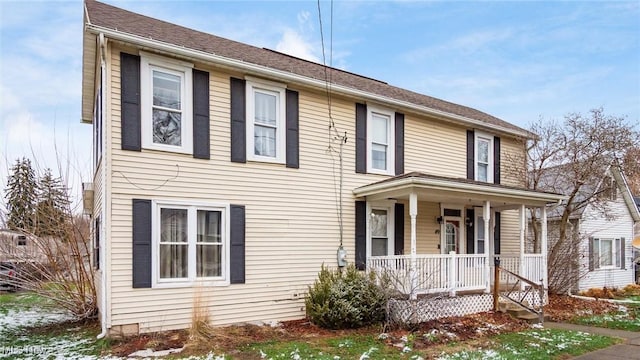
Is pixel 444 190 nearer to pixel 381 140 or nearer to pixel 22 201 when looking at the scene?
pixel 381 140

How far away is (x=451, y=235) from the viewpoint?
499 inches

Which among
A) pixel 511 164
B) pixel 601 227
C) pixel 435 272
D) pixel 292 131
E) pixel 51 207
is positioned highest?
pixel 292 131

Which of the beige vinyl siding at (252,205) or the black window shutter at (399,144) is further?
the black window shutter at (399,144)

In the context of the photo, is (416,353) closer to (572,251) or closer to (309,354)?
(309,354)

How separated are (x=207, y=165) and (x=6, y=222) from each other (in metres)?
6.25

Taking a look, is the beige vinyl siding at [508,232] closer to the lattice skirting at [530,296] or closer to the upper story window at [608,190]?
the lattice skirting at [530,296]

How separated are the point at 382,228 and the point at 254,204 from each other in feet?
12.2

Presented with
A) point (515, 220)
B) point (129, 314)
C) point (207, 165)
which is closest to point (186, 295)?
point (129, 314)

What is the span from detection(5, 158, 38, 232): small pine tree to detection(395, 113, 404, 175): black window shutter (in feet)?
29.8

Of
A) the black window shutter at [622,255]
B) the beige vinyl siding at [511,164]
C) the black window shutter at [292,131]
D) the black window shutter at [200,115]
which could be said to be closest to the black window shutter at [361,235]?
the black window shutter at [292,131]

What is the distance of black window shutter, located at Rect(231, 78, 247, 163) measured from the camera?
29.7 ft

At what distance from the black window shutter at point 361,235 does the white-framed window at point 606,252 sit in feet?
38.2

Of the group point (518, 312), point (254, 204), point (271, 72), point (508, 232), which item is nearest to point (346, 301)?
point (254, 204)

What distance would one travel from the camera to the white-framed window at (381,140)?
11234 mm
